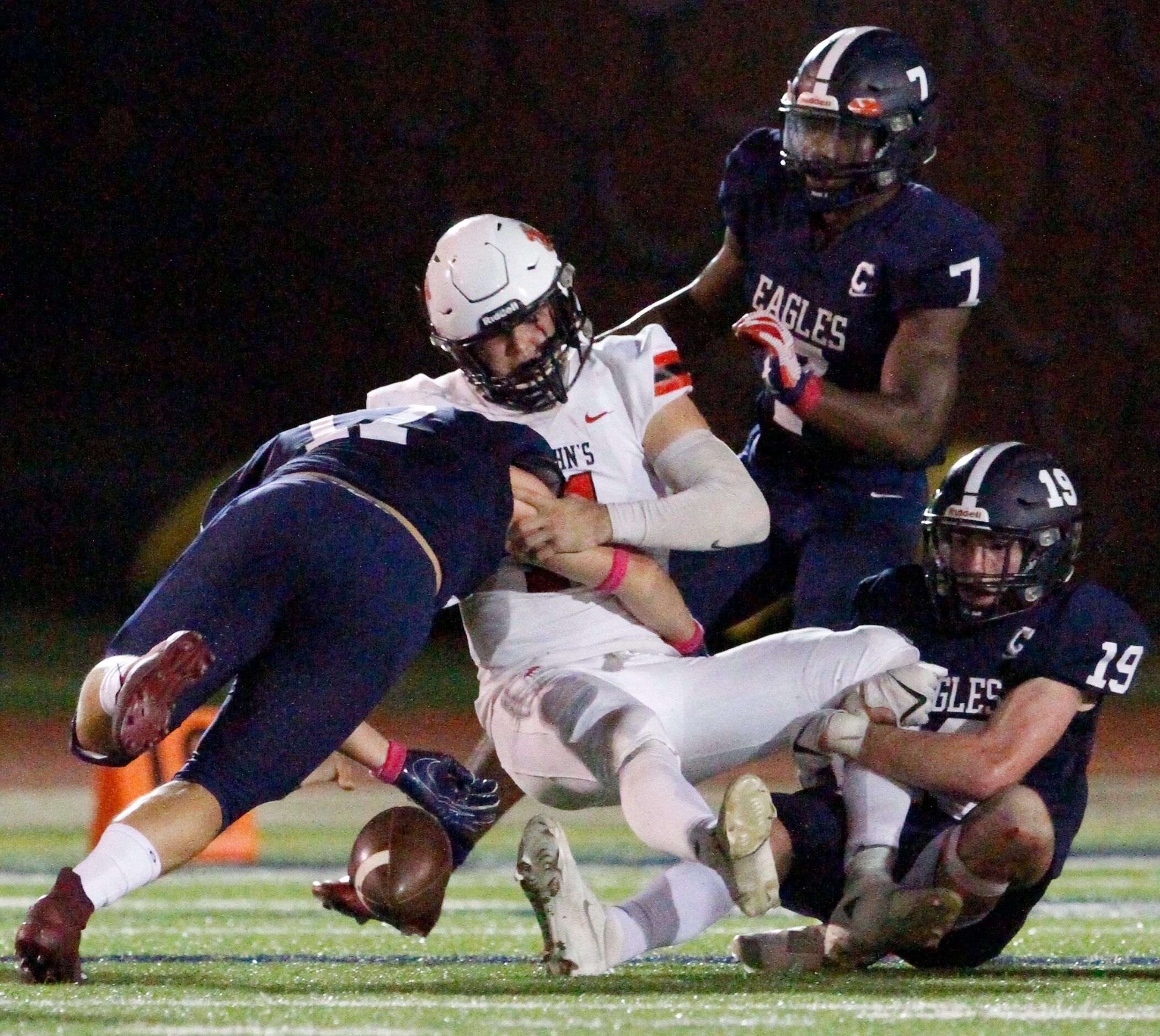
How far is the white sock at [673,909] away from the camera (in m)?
3.01

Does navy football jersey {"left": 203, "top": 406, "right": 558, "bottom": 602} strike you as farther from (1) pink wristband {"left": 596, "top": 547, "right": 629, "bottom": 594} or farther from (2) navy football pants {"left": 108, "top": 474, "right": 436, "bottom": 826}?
(1) pink wristband {"left": 596, "top": 547, "right": 629, "bottom": 594}

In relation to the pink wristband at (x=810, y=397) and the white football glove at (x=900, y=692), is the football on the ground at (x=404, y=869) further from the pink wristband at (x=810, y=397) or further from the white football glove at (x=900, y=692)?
the pink wristband at (x=810, y=397)

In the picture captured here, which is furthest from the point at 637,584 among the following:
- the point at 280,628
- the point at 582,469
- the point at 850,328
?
the point at 850,328

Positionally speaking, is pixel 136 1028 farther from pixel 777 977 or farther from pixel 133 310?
pixel 133 310

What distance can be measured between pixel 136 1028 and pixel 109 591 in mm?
7213

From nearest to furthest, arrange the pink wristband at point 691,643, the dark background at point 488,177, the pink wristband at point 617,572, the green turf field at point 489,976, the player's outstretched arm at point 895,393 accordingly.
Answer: the green turf field at point 489,976
the pink wristband at point 617,572
the pink wristband at point 691,643
the player's outstretched arm at point 895,393
the dark background at point 488,177

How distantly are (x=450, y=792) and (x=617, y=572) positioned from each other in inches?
18.6

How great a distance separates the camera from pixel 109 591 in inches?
370

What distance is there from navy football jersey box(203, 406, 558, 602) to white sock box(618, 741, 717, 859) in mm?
411

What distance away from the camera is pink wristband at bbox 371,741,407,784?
3.31 metres

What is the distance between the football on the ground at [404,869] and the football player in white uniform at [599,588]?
0.64 feet

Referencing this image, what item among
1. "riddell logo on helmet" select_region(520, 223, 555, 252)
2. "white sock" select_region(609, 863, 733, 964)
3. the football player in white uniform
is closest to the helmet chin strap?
the football player in white uniform

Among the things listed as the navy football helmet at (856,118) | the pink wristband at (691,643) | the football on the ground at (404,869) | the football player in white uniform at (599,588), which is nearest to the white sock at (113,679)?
the football on the ground at (404,869)

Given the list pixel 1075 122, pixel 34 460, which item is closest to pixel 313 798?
pixel 34 460
